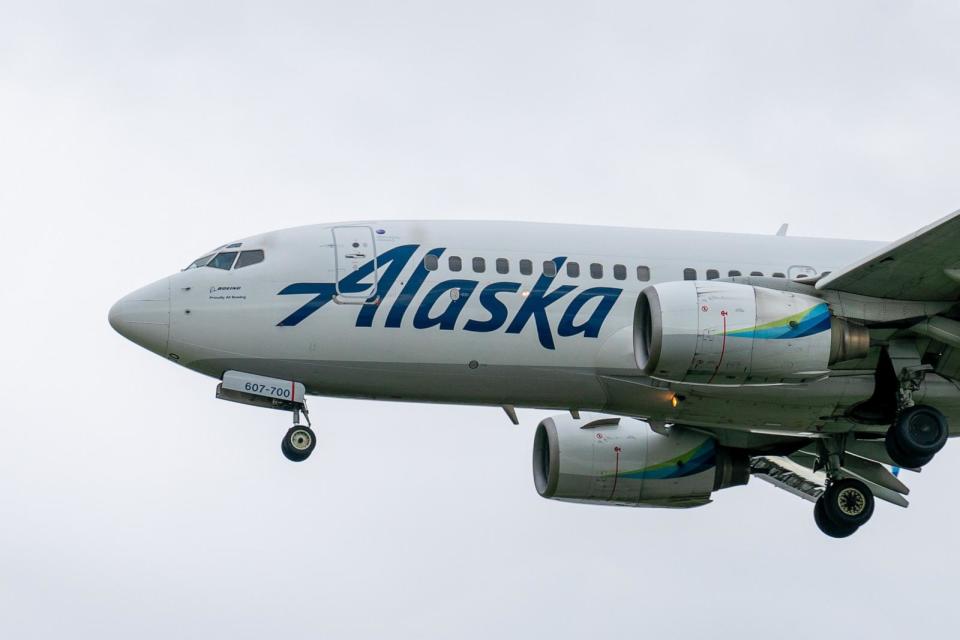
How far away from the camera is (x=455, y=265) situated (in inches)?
1236

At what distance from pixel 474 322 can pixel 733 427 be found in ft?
15.8

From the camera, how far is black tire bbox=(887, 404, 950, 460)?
99.2ft

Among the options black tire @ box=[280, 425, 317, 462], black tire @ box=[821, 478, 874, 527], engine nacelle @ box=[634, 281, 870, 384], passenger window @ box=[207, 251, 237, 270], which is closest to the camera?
engine nacelle @ box=[634, 281, 870, 384]

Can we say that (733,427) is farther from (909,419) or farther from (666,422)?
(909,419)

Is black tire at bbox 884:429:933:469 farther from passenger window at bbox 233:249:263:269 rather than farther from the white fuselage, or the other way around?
passenger window at bbox 233:249:263:269

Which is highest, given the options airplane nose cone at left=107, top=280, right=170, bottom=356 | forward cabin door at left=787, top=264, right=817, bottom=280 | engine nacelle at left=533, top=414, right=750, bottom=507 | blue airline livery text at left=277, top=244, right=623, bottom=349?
forward cabin door at left=787, top=264, right=817, bottom=280

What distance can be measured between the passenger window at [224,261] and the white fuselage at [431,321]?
0.13 metres

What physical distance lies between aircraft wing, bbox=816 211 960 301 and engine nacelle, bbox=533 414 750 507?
517 cm

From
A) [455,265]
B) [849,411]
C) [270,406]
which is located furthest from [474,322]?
[849,411]

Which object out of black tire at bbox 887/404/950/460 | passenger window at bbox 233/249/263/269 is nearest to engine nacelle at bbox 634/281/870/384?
black tire at bbox 887/404/950/460

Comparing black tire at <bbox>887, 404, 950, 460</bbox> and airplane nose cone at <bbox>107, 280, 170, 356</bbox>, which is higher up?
airplane nose cone at <bbox>107, 280, 170, 356</bbox>

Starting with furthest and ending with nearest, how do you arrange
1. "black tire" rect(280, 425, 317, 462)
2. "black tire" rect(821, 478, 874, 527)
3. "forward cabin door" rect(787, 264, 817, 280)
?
"black tire" rect(821, 478, 874, 527) < "forward cabin door" rect(787, 264, 817, 280) < "black tire" rect(280, 425, 317, 462)

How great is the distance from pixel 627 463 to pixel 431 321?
5060 millimetres

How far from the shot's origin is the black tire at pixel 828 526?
33.9m
